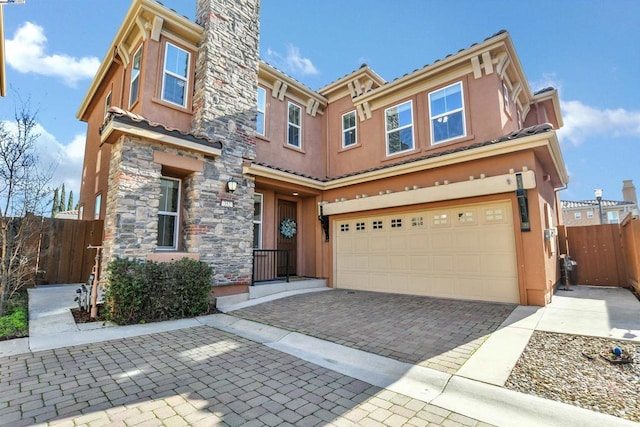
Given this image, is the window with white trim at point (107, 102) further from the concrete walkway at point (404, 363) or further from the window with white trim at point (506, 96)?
the window with white trim at point (506, 96)

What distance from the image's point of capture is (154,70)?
7.86 meters

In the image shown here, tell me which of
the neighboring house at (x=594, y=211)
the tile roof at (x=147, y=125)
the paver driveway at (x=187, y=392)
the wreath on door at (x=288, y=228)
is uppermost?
the neighboring house at (x=594, y=211)

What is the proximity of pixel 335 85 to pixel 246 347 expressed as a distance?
33.4ft

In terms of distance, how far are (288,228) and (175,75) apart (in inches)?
230

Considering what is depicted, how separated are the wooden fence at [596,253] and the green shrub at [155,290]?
38.0ft

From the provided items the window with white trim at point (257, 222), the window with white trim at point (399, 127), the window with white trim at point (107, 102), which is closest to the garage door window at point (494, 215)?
the window with white trim at point (399, 127)

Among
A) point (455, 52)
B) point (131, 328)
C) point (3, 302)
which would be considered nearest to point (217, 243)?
point (131, 328)

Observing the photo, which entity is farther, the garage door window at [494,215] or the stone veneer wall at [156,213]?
the garage door window at [494,215]

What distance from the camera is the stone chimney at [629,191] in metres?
23.9

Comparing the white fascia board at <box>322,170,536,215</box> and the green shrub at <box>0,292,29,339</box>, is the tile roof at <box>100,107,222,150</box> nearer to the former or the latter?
the green shrub at <box>0,292,29,339</box>

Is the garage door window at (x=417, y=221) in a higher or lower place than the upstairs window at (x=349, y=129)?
lower

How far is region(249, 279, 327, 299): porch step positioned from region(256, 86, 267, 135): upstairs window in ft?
16.7

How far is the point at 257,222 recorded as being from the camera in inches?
386

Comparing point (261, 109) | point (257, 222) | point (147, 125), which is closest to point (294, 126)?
point (261, 109)
